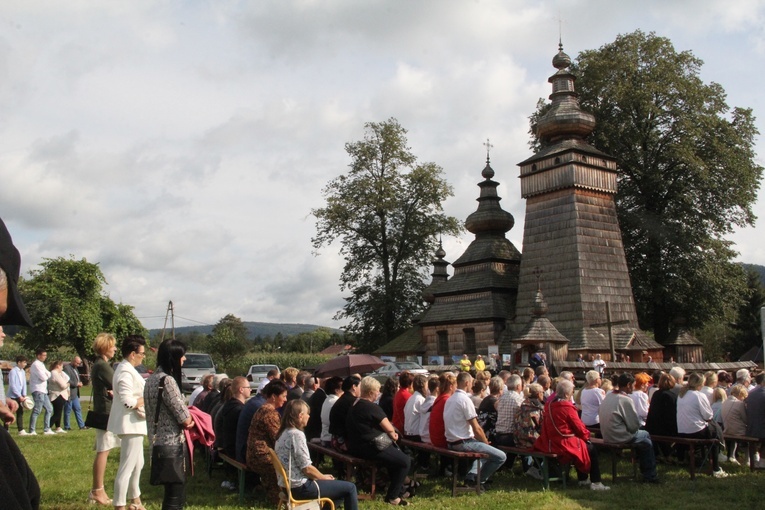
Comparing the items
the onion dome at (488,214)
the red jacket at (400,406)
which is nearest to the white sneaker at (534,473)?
the red jacket at (400,406)

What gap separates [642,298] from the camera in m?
34.3

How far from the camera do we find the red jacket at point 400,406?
36.1ft

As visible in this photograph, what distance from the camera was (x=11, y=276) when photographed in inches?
66.5

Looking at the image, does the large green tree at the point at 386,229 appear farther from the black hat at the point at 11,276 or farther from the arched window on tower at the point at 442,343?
the black hat at the point at 11,276

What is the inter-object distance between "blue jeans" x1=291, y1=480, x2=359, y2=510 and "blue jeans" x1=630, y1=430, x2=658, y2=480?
15.0 ft

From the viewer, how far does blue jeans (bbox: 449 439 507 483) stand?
901 cm

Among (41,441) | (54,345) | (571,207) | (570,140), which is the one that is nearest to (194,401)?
(41,441)

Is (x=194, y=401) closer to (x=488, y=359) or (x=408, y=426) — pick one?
(x=408, y=426)

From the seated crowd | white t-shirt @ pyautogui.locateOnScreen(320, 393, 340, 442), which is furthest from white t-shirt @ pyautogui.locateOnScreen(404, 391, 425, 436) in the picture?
white t-shirt @ pyautogui.locateOnScreen(320, 393, 340, 442)

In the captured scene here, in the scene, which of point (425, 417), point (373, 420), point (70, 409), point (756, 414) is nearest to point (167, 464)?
point (373, 420)

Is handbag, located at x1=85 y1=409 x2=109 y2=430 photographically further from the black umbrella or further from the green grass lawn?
the black umbrella

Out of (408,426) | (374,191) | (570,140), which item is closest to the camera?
(408,426)

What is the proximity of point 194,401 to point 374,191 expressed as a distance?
101 feet

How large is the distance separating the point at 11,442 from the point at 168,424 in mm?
4918
